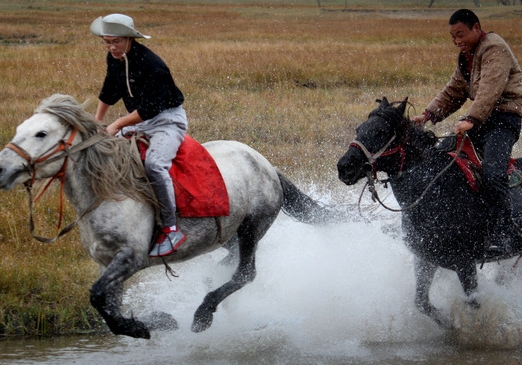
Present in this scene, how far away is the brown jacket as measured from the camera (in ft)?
20.7

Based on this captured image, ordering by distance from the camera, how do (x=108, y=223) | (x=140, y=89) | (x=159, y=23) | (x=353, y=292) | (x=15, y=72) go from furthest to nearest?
(x=159, y=23), (x=15, y=72), (x=353, y=292), (x=140, y=89), (x=108, y=223)

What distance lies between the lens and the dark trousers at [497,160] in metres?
6.37

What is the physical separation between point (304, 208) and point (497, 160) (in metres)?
1.74

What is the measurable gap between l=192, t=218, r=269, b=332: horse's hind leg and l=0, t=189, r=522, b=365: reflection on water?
38 centimetres

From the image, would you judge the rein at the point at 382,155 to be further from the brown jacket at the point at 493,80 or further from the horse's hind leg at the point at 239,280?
the horse's hind leg at the point at 239,280

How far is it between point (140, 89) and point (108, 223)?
1.06 meters

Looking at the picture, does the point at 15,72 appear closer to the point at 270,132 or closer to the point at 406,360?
the point at 270,132

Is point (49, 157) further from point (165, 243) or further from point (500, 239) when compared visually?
point (500, 239)

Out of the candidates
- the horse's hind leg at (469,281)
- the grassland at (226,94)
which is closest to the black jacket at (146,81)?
the grassland at (226,94)

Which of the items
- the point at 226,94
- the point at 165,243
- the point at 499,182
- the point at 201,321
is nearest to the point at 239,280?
the point at 201,321

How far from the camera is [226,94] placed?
55.0ft

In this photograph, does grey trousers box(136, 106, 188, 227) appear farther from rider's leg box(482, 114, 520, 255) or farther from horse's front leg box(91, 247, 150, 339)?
rider's leg box(482, 114, 520, 255)

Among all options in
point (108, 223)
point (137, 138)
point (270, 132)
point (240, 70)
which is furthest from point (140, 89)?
point (240, 70)

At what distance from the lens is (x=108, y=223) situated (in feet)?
18.1
